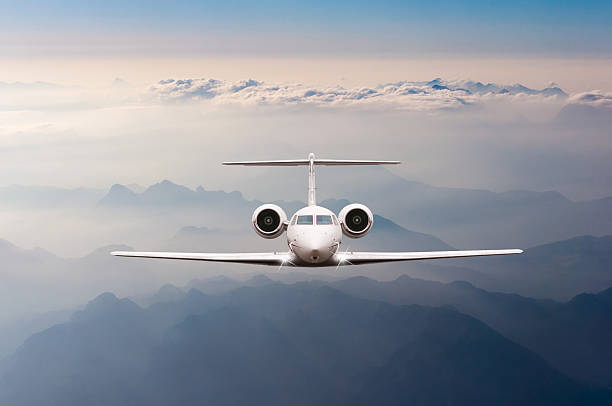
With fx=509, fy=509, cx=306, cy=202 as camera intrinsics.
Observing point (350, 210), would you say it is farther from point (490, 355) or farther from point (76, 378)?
point (76, 378)

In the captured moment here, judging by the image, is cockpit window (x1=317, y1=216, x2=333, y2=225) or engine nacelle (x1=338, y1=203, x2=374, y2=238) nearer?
cockpit window (x1=317, y1=216, x2=333, y2=225)

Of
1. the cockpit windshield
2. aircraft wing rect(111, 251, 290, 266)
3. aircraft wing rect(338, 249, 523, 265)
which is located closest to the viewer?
the cockpit windshield

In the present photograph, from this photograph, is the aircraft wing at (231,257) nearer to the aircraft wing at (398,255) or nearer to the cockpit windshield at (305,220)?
the cockpit windshield at (305,220)

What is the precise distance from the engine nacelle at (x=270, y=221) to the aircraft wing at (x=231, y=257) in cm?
102

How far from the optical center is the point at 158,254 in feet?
72.7

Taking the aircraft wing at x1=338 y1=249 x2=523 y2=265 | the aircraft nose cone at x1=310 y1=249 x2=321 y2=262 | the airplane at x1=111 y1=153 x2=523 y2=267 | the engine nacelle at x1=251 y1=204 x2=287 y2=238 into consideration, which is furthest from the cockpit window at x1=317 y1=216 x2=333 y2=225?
the engine nacelle at x1=251 y1=204 x2=287 y2=238

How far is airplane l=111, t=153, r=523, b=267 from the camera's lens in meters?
20.6

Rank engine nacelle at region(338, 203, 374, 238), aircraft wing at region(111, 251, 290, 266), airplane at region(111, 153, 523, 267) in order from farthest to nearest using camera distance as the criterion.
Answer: engine nacelle at region(338, 203, 374, 238)
aircraft wing at region(111, 251, 290, 266)
airplane at region(111, 153, 523, 267)

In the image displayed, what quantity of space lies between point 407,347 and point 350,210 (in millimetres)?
137445

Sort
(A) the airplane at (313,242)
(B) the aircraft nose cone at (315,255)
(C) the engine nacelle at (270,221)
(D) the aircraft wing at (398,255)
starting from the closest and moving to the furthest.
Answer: (B) the aircraft nose cone at (315,255)
(A) the airplane at (313,242)
(D) the aircraft wing at (398,255)
(C) the engine nacelle at (270,221)

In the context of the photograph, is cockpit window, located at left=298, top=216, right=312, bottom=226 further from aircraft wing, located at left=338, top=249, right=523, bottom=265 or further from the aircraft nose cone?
aircraft wing, located at left=338, top=249, right=523, bottom=265

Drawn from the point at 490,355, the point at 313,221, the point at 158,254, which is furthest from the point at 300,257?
the point at 490,355

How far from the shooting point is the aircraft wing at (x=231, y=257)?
22172mm

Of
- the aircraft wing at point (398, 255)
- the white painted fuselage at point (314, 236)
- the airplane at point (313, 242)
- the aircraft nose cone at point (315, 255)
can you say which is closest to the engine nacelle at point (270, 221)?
the airplane at point (313, 242)
